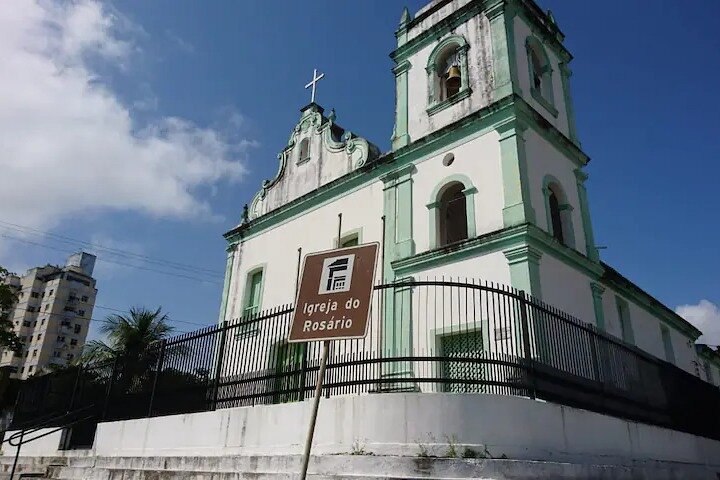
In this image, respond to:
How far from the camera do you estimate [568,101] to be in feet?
54.9

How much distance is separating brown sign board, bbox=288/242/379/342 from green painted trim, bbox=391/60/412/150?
436 inches

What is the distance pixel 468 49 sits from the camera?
51.0ft

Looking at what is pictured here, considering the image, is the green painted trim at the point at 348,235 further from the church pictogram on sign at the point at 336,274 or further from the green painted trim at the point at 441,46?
the church pictogram on sign at the point at 336,274

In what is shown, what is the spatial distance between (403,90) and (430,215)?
4.66 meters

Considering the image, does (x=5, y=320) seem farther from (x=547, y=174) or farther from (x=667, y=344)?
(x=667, y=344)

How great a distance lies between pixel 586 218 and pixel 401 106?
617cm

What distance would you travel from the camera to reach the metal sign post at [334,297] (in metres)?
4.69

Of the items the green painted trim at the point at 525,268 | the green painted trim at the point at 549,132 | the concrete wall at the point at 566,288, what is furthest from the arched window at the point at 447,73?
the concrete wall at the point at 566,288

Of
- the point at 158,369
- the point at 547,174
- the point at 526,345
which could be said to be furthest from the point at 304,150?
the point at 526,345

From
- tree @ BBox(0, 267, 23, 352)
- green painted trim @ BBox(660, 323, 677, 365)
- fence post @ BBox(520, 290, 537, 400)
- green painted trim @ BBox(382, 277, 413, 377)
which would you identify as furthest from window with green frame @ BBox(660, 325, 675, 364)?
tree @ BBox(0, 267, 23, 352)

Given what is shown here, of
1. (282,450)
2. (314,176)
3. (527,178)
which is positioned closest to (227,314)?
(314,176)

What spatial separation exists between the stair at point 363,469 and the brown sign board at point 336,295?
1959 millimetres

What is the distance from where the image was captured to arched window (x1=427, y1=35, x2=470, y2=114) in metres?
15.2

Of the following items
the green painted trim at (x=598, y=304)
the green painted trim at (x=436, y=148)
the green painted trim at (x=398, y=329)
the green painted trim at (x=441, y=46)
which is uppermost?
the green painted trim at (x=441, y=46)
